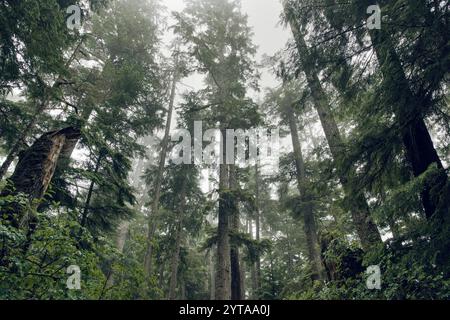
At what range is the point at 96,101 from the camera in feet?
35.6

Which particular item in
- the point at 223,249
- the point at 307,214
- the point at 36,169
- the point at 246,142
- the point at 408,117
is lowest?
the point at 223,249

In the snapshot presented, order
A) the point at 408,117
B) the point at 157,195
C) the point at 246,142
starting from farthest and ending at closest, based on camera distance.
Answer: the point at 246,142, the point at 157,195, the point at 408,117

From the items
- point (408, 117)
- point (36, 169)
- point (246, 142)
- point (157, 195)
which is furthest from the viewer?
point (246, 142)

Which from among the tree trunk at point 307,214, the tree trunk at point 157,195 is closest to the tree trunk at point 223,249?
the tree trunk at point 157,195

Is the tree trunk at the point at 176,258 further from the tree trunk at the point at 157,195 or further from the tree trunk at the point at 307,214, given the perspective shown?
the tree trunk at the point at 307,214

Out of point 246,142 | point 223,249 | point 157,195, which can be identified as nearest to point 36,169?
point 223,249

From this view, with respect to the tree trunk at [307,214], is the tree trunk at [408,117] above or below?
below

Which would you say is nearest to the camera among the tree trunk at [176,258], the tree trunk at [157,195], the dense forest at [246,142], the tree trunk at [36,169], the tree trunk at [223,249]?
the dense forest at [246,142]

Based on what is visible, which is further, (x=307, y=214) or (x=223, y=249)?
(x=307, y=214)

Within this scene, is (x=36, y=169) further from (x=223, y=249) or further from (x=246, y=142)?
(x=246, y=142)

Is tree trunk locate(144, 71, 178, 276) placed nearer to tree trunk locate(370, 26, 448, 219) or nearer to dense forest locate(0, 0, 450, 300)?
dense forest locate(0, 0, 450, 300)

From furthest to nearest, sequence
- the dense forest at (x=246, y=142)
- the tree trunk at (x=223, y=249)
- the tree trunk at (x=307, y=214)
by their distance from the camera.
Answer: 1. the tree trunk at (x=307, y=214)
2. the tree trunk at (x=223, y=249)
3. the dense forest at (x=246, y=142)
